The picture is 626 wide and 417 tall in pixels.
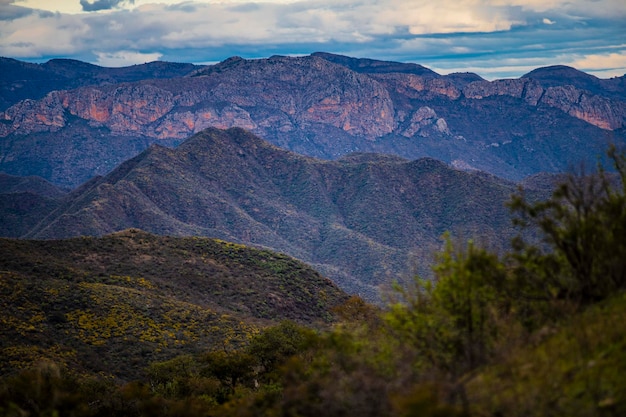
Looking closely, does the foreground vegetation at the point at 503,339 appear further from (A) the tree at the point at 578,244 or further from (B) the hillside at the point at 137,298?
(B) the hillside at the point at 137,298

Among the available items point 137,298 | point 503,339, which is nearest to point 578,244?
point 503,339

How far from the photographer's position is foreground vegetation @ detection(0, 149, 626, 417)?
18375 millimetres

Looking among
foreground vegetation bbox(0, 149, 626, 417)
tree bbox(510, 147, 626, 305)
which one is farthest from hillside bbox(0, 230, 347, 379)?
tree bbox(510, 147, 626, 305)

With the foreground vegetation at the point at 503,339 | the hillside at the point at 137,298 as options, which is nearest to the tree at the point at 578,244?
the foreground vegetation at the point at 503,339

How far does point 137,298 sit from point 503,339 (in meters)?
58.7

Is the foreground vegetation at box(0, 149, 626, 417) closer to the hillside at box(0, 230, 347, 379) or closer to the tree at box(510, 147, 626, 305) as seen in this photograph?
the tree at box(510, 147, 626, 305)

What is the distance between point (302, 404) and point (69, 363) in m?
40.0

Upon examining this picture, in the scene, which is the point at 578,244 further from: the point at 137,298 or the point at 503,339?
the point at 137,298

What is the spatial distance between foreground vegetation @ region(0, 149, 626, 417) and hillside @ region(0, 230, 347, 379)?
101 feet

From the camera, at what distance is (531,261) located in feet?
84.4

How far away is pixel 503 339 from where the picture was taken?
2248 cm

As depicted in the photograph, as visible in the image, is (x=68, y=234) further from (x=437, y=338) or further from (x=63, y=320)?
(x=437, y=338)

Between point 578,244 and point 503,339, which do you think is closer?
point 503,339

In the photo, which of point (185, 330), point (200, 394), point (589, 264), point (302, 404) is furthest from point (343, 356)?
point (185, 330)
